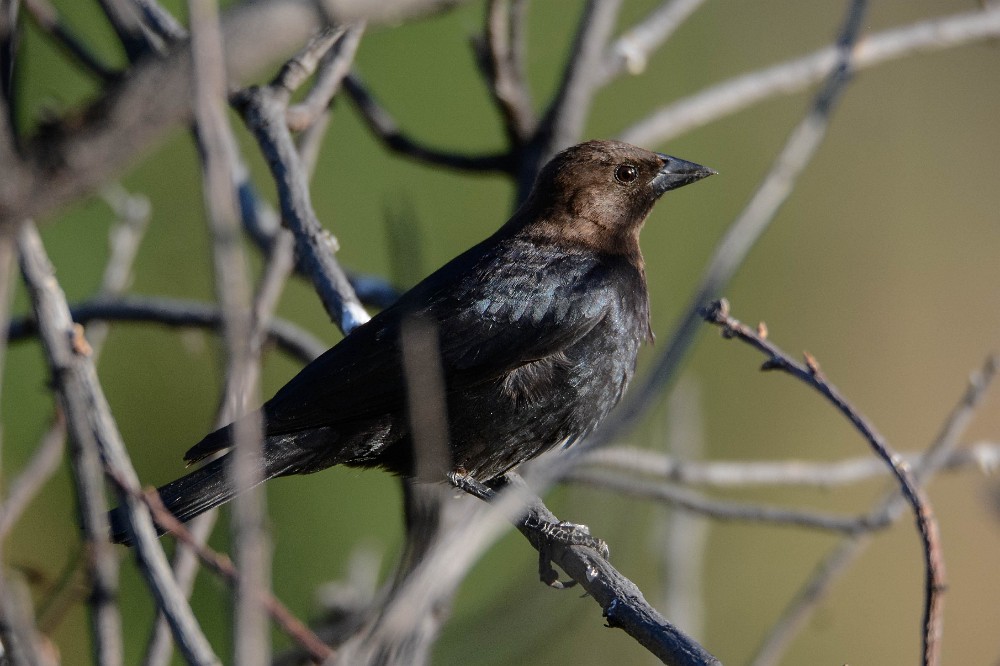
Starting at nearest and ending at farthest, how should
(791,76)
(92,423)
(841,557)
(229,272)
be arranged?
(229,272) < (92,423) < (841,557) < (791,76)

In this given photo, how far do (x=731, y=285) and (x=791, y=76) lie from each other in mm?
1283

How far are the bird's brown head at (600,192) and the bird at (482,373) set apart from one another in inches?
6.5

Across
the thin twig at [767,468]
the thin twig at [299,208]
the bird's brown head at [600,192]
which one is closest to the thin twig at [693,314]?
the thin twig at [299,208]

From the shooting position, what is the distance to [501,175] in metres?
4.18

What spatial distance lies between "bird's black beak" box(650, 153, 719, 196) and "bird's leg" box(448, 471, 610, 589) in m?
1.25

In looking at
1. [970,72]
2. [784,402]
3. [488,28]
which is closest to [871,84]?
[970,72]

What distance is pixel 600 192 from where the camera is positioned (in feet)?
12.3

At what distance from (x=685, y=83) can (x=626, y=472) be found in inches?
87.1

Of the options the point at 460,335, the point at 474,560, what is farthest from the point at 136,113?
the point at 460,335

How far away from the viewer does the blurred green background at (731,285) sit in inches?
167

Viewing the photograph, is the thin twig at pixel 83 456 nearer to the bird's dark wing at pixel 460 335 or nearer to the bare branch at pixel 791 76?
the bird's dark wing at pixel 460 335

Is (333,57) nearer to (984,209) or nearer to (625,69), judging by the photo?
(625,69)

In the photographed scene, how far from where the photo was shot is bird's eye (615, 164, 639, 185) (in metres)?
3.77

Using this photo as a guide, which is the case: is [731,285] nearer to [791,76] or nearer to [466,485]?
[791,76]
